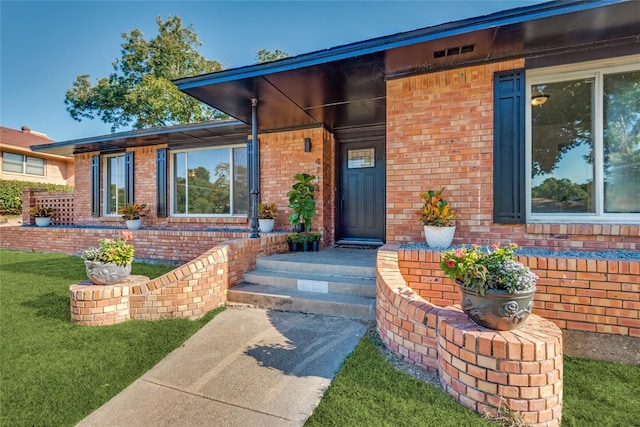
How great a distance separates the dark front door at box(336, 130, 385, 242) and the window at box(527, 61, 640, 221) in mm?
2752

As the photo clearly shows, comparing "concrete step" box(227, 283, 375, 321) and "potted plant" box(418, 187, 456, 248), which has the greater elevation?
"potted plant" box(418, 187, 456, 248)

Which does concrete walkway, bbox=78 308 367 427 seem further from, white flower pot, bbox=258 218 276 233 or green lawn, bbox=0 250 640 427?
white flower pot, bbox=258 218 276 233

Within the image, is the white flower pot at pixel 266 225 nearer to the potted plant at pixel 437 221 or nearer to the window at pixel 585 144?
the potted plant at pixel 437 221

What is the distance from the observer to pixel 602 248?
10.1 ft

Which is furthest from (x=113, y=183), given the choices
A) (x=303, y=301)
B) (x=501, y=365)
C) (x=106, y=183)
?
(x=501, y=365)

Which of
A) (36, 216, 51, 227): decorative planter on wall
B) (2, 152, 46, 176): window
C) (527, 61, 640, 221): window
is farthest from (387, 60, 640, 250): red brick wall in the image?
(2, 152, 46, 176): window

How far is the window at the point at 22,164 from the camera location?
1410cm

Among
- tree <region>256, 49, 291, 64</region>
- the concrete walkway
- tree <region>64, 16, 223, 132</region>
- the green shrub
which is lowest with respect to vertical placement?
the concrete walkway

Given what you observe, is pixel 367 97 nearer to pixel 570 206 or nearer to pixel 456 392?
pixel 570 206

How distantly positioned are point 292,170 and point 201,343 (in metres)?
4.02

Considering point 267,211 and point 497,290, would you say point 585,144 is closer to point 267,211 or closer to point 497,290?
point 497,290

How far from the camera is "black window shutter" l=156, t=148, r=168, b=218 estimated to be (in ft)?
24.1

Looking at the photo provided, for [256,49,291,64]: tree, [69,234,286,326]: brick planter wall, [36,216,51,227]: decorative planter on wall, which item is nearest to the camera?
[69,234,286,326]: brick planter wall

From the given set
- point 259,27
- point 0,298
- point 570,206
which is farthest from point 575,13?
point 259,27
